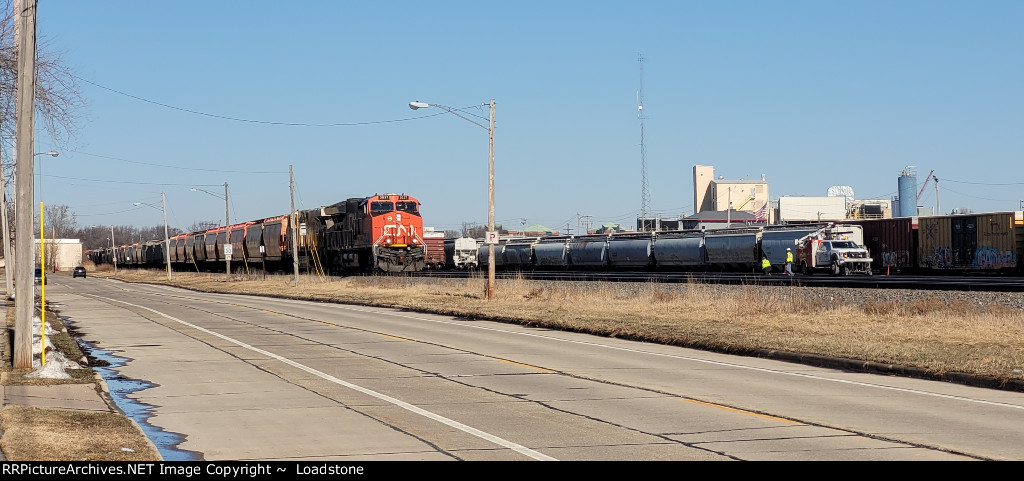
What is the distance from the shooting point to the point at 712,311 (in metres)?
27.1

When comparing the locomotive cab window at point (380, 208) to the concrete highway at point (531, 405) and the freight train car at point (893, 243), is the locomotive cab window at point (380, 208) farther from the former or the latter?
the concrete highway at point (531, 405)

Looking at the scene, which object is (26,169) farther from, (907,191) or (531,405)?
(907,191)

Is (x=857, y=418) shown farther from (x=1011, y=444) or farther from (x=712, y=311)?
(x=712, y=311)

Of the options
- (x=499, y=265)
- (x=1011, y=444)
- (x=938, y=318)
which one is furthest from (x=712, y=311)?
(x=499, y=265)

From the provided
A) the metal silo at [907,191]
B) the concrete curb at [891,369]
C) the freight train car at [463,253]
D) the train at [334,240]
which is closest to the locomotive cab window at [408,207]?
the train at [334,240]

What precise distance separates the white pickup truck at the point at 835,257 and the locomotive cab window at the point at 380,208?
75.2ft

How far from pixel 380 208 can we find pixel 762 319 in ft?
111

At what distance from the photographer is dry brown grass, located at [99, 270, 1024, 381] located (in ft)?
55.0

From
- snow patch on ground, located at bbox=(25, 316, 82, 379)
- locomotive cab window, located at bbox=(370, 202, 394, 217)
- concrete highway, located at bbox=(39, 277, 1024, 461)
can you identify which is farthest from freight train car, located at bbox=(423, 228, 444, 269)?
snow patch on ground, located at bbox=(25, 316, 82, 379)

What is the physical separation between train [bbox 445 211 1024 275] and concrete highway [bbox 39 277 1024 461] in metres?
34.2

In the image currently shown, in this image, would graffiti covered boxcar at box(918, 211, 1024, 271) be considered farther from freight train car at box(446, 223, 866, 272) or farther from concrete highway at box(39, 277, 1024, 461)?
concrete highway at box(39, 277, 1024, 461)

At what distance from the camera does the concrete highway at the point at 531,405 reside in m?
9.16

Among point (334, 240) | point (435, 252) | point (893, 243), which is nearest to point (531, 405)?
point (893, 243)

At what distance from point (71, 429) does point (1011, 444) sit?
926cm
